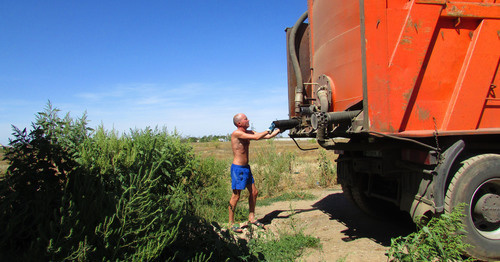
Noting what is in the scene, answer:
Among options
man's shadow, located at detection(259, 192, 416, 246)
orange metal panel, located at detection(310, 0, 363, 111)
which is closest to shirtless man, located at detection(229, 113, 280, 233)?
man's shadow, located at detection(259, 192, 416, 246)

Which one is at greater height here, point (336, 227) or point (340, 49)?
point (340, 49)

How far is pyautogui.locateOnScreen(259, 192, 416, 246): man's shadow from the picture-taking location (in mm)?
4434

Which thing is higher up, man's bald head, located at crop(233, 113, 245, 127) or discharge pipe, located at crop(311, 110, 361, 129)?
man's bald head, located at crop(233, 113, 245, 127)

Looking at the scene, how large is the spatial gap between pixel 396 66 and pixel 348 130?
84 centimetres

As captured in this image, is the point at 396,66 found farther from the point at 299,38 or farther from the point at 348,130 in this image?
the point at 299,38

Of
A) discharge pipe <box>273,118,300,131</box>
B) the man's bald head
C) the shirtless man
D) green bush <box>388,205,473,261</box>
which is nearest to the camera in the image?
green bush <box>388,205,473,261</box>

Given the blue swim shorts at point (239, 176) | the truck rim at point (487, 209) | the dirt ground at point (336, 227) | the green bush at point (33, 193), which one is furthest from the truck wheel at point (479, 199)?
the green bush at point (33, 193)

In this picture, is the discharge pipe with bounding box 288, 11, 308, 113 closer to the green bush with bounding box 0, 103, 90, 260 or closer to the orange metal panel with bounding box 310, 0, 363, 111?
the orange metal panel with bounding box 310, 0, 363, 111

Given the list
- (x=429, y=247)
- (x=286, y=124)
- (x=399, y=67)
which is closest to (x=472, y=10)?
(x=399, y=67)

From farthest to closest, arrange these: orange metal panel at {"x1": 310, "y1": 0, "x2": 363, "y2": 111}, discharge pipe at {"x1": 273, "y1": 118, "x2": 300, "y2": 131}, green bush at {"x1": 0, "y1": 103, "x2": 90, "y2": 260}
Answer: discharge pipe at {"x1": 273, "y1": 118, "x2": 300, "y2": 131}, orange metal panel at {"x1": 310, "y1": 0, "x2": 363, "y2": 111}, green bush at {"x1": 0, "y1": 103, "x2": 90, "y2": 260}

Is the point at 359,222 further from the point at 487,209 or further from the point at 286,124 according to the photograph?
the point at 286,124

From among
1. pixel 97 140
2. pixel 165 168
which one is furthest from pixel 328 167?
pixel 97 140

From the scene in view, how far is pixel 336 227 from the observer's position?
4828 millimetres

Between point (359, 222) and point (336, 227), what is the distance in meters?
0.52
